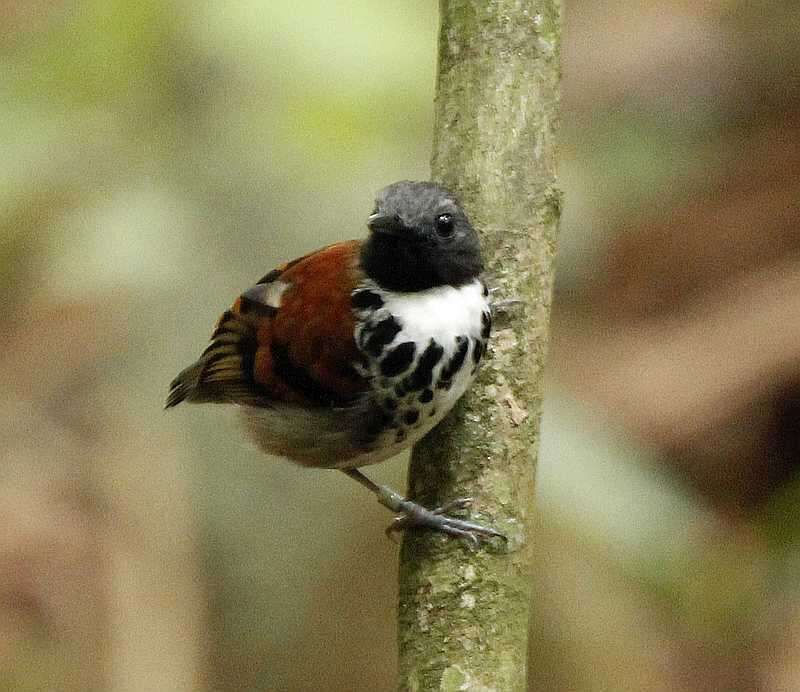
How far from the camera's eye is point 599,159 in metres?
6.43

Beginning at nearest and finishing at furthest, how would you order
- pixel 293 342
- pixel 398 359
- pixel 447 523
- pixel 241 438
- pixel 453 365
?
pixel 447 523 < pixel 453 365 < pixel 398 359 < pixel 293 342 < pixel 241 438

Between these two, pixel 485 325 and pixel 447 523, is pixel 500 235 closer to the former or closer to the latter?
pixel 485 325

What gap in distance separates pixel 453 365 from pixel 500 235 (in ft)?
1.07

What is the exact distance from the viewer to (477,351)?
2752 millimetres

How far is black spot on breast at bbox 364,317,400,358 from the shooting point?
2.87 meters

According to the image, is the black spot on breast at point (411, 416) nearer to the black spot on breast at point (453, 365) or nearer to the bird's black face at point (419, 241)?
the black spot on breast at point (453, 365)

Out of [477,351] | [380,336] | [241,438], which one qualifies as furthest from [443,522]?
[241,438]

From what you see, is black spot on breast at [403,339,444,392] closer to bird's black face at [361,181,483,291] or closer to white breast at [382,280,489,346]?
white breast at [382,280,489,346]

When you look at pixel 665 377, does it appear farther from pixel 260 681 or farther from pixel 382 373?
pixel 382 373

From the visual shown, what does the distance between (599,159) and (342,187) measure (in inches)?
87.7

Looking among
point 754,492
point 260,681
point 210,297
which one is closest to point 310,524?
point 260,681

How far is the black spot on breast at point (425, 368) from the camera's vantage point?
278 cm

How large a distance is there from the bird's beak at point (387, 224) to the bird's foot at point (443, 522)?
2.02 ft

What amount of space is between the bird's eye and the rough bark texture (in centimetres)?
8
